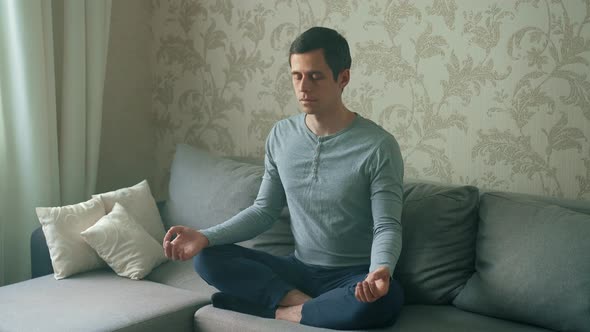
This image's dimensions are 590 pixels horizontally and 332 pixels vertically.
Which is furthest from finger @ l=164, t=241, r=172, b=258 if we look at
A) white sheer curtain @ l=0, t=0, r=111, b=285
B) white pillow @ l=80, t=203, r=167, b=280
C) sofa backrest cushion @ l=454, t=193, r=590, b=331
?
white sheer curtain @ l=0, t=0, r=111, b=285

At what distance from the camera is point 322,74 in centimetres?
212

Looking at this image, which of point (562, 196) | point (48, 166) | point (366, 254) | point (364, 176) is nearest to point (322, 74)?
point (364, 176)

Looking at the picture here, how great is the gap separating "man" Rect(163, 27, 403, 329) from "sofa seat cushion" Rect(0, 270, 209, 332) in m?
0.15

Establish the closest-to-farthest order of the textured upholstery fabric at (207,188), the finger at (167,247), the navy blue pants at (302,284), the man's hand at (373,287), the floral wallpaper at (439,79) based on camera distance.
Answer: the man's hand at (373,287) < the navy blue pants at (302,284) < the finger at (167,247) < the floral wallpaper at (439,79) < the textured upholstery fabric at (207,188)

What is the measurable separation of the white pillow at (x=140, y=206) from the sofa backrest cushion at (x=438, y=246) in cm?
97

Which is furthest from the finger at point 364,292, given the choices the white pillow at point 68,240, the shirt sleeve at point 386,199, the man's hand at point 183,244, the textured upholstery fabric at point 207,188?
the white pillow at point 68,240

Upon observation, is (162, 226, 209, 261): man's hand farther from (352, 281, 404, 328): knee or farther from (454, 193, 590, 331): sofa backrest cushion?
(454, 193, 590, 331): sofa backrest cushion

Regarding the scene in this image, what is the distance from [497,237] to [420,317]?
0.33 meters

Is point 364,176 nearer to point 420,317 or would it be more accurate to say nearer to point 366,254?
point 366,254

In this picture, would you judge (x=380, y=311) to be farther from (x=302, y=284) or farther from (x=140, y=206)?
(x=140, y=206)

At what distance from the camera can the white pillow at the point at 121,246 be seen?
96.2 inches

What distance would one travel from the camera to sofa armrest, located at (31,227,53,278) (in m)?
2.48

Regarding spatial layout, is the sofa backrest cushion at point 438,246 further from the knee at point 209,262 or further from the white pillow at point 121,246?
the white pillow at point 121,246

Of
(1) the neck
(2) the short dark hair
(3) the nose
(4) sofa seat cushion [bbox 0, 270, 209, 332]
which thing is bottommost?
(4) sofa seat cushion [bbox 0, 270, 209, 332]
